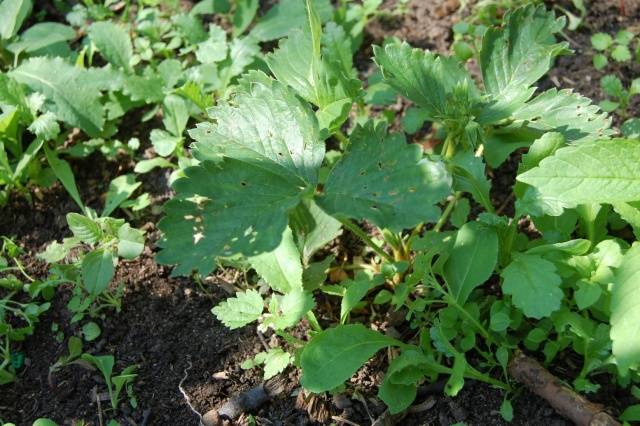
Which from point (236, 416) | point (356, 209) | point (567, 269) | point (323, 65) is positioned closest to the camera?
point (356, 209)

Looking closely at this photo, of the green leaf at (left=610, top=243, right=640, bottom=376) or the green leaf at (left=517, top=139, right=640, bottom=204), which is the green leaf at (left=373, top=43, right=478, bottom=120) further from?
the green leaf at (left=610, top=243, right=640, bottom=376)

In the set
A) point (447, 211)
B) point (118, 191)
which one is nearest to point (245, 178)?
point (447, 211)

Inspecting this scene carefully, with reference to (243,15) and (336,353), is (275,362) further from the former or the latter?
(243,15)

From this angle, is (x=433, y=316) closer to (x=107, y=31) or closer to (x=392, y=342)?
(x=392, y=342)

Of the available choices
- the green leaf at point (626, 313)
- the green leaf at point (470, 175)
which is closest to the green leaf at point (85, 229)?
the green leaf at point (470, 175)

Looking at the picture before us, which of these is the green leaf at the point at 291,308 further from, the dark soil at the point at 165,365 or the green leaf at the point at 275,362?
the dark soil at the point at 165,365

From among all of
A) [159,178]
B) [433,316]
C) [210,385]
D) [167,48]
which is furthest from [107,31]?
[433,316]

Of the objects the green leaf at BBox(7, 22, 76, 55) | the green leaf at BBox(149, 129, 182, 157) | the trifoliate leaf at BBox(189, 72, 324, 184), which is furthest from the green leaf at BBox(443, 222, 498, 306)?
the green leaf at BBox(7, 22, 76, 55)

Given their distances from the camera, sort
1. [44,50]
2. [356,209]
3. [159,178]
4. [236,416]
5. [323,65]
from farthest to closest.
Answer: [44,50] → [159,178] → [323,65] → [236,416] → [356,209]
